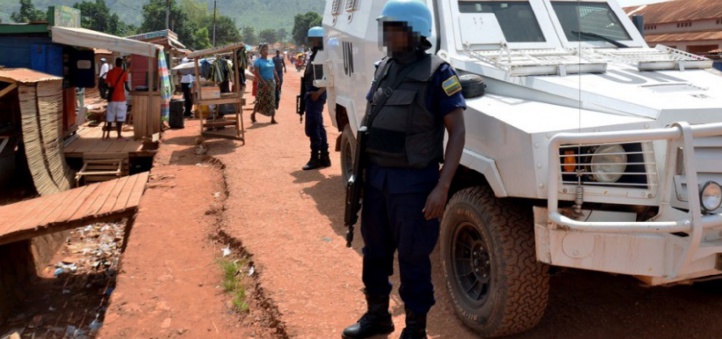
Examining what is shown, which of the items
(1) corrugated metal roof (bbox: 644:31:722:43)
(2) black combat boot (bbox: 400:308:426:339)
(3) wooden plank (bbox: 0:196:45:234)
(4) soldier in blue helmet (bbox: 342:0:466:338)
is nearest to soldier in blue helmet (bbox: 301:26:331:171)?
(3) wooden plank (bbox: 0:196:45:234)

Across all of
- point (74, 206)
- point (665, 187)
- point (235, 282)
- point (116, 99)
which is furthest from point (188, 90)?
point (665, 187)

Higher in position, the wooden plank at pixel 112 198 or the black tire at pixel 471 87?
the black tire at pixel 471 87

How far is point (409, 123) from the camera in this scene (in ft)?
10.3

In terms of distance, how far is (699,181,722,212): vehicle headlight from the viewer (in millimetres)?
2750

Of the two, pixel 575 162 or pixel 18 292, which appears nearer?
pixel 575 162

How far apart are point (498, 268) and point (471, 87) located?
3.66 feet

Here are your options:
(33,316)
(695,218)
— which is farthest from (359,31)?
(33,316)

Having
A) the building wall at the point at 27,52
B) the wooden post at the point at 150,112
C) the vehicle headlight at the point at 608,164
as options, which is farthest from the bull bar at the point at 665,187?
the building wall at the point at 27,52

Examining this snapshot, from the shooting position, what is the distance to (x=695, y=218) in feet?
8.47

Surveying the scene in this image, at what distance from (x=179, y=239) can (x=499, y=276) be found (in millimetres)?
4108

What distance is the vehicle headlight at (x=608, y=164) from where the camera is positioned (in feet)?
9.66

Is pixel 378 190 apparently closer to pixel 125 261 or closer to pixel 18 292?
pixel 125 261

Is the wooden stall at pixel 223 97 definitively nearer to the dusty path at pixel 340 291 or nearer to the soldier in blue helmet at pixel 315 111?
the soldier in blue helmet at pixel 315 111

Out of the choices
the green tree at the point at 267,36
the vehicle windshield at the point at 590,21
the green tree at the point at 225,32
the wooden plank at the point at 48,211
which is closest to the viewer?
the vehicle windshield at the point at 590,21
